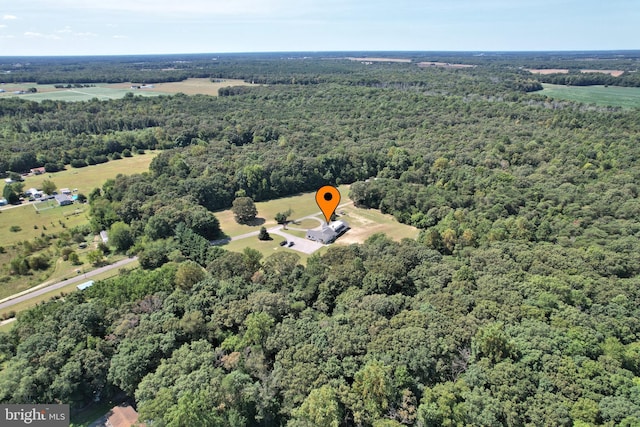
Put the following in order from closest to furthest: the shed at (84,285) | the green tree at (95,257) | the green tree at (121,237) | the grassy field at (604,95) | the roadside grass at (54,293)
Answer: the roadside grass at (54,293)
the shed at (84,285)
the green tree at (95,257)
the green tree at (121,237)
the grassy field at (604,95)

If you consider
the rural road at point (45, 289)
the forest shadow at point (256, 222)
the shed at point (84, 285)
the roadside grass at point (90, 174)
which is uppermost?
the roadside grass at point (90, 174)

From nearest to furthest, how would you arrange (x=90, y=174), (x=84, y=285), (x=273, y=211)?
1. (x=84, y=285)
2. (x=273, y=211)
3. (x=90, y=174)

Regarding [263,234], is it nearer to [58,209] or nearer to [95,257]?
[95,257]

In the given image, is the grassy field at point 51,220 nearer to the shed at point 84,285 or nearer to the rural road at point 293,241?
the shed at point 84,285

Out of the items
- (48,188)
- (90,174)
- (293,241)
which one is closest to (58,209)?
(48,188)

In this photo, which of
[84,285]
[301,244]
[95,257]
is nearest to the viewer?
[84,285]

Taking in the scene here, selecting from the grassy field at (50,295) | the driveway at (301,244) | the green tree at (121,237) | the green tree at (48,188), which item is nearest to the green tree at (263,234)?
the driveway at (301,244)
